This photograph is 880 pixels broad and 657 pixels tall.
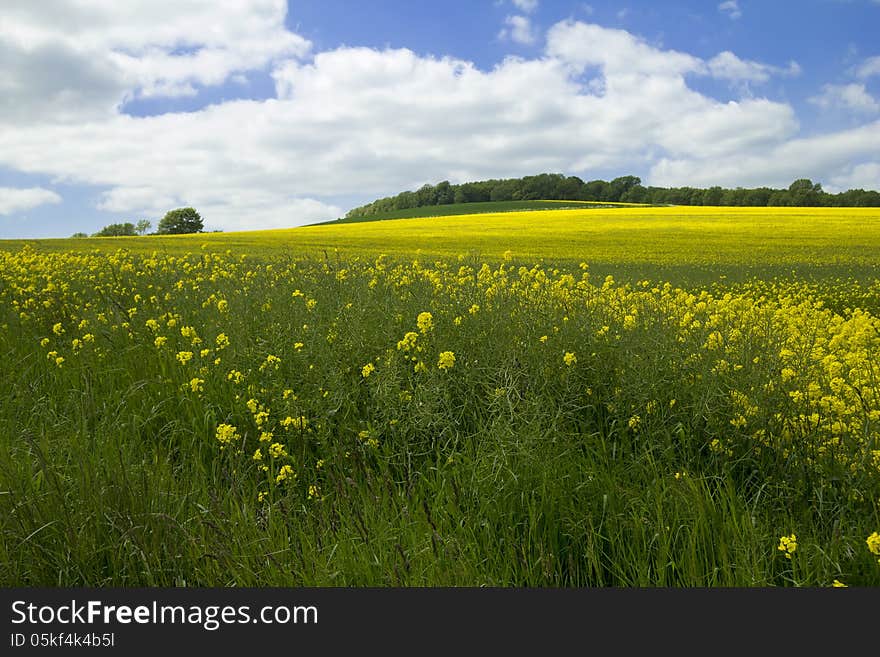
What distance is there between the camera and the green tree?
7497 centimetres

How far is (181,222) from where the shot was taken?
7538cm

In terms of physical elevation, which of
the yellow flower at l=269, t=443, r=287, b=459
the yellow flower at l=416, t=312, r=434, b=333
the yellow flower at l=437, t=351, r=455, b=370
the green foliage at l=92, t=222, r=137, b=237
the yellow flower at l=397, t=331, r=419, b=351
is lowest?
the yellow flower at l=269, t=443, r=287, b=459

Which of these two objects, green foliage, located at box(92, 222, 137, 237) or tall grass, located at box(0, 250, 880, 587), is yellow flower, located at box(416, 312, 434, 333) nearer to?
tall grass, located at box(0, 250, 880, 587)

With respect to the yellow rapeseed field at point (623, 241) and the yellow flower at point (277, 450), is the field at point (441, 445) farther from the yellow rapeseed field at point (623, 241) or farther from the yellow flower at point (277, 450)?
the yellow rapeseed field at point (623, 241)

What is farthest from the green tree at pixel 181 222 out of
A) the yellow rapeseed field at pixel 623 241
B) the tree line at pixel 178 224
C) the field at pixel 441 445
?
the field at pixel 441 445

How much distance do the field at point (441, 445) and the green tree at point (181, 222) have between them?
7452 cm

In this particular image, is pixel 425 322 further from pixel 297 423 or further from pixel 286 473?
pixel 286 473

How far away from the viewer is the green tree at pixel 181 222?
75.0m

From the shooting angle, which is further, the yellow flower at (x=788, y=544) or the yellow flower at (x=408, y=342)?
the yellow flower at (x=408, y=342)

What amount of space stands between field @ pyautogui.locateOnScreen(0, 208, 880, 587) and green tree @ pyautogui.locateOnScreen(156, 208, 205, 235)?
74517 millimetres

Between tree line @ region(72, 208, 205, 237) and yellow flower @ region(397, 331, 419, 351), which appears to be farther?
tree line @ region(72, 208, 205, 237)

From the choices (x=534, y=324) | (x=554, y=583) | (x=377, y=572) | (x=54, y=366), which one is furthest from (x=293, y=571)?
(x=54, y=366)

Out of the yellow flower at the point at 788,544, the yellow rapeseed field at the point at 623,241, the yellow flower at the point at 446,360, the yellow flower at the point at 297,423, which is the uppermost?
the yellow rapeseed field at the point at 623,241

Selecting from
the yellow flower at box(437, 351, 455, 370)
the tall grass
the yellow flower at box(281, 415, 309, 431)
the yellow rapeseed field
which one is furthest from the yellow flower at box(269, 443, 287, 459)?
Answer: the yellow rapeseed field
